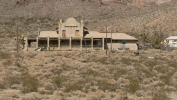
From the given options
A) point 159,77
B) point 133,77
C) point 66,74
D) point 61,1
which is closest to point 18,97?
point 66,74

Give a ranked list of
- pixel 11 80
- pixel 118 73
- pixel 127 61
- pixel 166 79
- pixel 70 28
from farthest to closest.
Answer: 1. pixel 70 28
2. pixel 127 61
3. pixel 118 73
4. pixel 166 79
5. pixel 11 80

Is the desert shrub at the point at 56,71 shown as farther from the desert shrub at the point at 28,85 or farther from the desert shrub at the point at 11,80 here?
the desert shrub at the point at 11,80

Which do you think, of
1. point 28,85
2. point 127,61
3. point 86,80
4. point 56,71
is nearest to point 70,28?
point 127,61

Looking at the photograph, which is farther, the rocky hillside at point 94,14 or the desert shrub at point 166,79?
the rocky hillside at point 94,14

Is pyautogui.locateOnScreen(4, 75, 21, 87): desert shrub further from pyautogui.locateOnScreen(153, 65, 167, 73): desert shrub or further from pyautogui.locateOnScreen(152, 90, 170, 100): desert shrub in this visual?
pyautogui.locateOnScreen(153, 65, 167, 73): desert shrub

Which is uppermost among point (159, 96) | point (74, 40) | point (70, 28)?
point (70, 28)

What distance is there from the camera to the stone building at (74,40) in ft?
175

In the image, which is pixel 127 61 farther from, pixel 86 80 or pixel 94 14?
pixel 94 14

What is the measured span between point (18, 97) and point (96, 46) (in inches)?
1459

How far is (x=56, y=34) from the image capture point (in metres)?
56.6

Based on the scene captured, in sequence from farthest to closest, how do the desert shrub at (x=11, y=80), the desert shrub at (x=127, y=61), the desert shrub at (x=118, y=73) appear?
the desert shrub at (x=127, y=61)
the desert shrub at (x=118, y=73)
the desert shrub at (x=11, y=80)

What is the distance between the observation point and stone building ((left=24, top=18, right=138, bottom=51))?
53.5 m

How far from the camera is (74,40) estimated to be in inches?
2154

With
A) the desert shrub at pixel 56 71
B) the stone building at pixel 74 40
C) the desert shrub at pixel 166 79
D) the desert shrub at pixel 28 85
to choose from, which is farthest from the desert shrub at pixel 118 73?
the stone building at pixel 74 40
